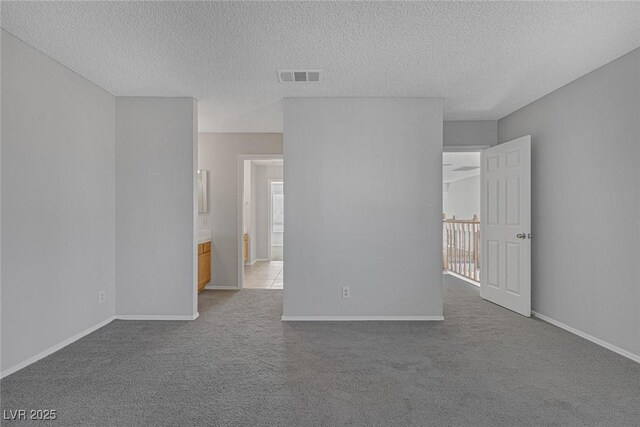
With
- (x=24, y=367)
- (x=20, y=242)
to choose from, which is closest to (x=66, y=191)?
(x=20, y=242)

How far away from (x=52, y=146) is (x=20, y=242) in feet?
2.78

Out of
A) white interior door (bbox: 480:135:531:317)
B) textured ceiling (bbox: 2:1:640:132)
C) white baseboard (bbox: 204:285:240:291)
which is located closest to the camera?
textured ceiling (bbox: 2:1:640:132)

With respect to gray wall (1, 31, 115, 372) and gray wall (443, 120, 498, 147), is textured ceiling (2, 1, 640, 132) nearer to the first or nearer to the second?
gray wall (1, 31, 115, 372)

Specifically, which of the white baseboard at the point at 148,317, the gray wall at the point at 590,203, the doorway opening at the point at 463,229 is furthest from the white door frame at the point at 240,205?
the gray wall at the point at 590,203

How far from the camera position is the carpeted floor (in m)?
2.08

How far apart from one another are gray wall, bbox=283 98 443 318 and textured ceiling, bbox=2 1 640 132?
0.28 meters

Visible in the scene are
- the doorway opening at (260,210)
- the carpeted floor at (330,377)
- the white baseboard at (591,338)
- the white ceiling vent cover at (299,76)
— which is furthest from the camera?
the doorway opening at (260,210)

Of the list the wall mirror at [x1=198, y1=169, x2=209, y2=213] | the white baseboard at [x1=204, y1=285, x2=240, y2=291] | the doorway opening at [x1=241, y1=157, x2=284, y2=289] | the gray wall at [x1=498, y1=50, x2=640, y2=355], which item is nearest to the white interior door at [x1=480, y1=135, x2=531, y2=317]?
the gray wall at [x1=498, y1=50, x2=640, y2=355]

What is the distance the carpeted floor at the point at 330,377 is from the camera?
208 cm

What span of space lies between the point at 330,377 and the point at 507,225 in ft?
10.0

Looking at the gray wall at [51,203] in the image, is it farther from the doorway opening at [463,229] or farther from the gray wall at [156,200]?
the doorway opening at [463,229]

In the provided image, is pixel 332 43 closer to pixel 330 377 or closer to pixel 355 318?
pixel 330 377

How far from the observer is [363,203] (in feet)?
13.1

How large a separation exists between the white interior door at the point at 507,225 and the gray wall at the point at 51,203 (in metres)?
4.57
